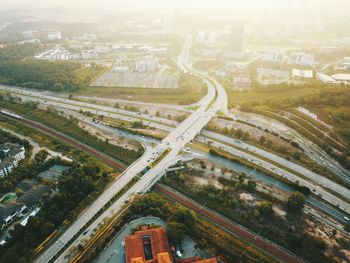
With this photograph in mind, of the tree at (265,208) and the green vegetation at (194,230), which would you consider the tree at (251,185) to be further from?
the green vegetation at (194,230)

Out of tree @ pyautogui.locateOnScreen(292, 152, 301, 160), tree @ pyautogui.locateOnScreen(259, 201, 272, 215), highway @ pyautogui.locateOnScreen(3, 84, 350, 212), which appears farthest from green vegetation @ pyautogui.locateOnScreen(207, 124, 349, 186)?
tree @ pyautogui.locateOnScreen(259, 201, 272, 215)

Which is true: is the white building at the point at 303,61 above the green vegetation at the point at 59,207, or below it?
above

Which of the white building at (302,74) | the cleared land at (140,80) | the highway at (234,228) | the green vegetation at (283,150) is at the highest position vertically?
the white building at (302,74)

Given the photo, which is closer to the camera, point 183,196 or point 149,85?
point 183,196

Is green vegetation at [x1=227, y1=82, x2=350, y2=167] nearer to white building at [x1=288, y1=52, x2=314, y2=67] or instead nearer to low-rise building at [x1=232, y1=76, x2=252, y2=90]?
low-rise building at [x1=232, y1=76, x2=252, y2=90]

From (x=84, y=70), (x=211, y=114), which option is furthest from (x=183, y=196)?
(x=84, y=70)

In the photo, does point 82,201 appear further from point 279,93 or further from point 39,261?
point 279,93

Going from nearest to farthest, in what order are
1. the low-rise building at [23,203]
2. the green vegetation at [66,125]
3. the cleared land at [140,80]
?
1. the low-rise building at [23,203]
2. the green vegetation at [66,125]
3. the cleared land at [140,80]

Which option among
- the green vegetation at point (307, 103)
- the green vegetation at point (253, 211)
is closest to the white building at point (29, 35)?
the green vegetation at point (307, 103)
